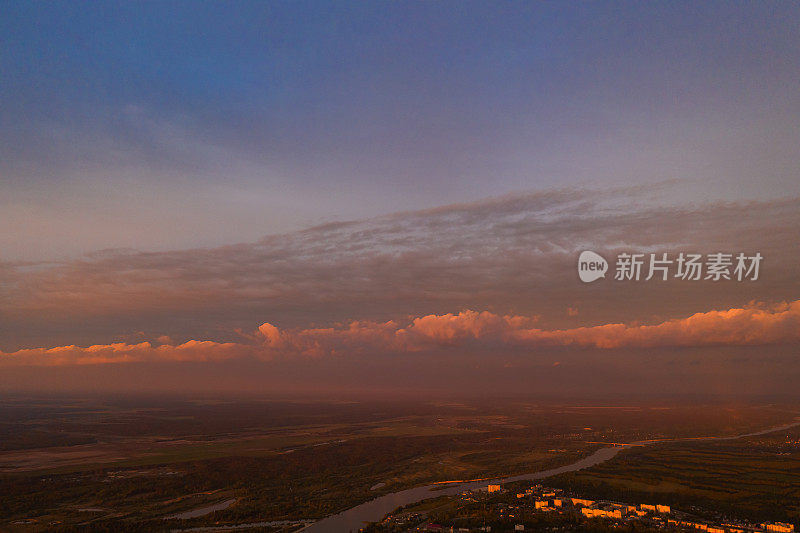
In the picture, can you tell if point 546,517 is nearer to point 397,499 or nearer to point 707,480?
point 397,499

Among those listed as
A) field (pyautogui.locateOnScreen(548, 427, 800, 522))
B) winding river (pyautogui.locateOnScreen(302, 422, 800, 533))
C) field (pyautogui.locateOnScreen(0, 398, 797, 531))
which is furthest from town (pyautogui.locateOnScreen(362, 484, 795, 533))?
field (pyautogui.locateOnScreen(0, 398, 797, 531))

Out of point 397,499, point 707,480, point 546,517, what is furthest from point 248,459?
point 707,480

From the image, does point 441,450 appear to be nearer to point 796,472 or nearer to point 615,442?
point 615,442

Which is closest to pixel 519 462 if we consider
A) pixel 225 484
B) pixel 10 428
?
pixel 225 484

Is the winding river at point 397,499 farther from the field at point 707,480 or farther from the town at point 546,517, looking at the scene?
the field at point 707,480

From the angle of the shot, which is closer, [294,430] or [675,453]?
[675,453]

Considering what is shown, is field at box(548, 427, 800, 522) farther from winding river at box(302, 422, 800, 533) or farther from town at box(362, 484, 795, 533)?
winding river at box(302, 422, 800, 533)

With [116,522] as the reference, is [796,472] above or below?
below
